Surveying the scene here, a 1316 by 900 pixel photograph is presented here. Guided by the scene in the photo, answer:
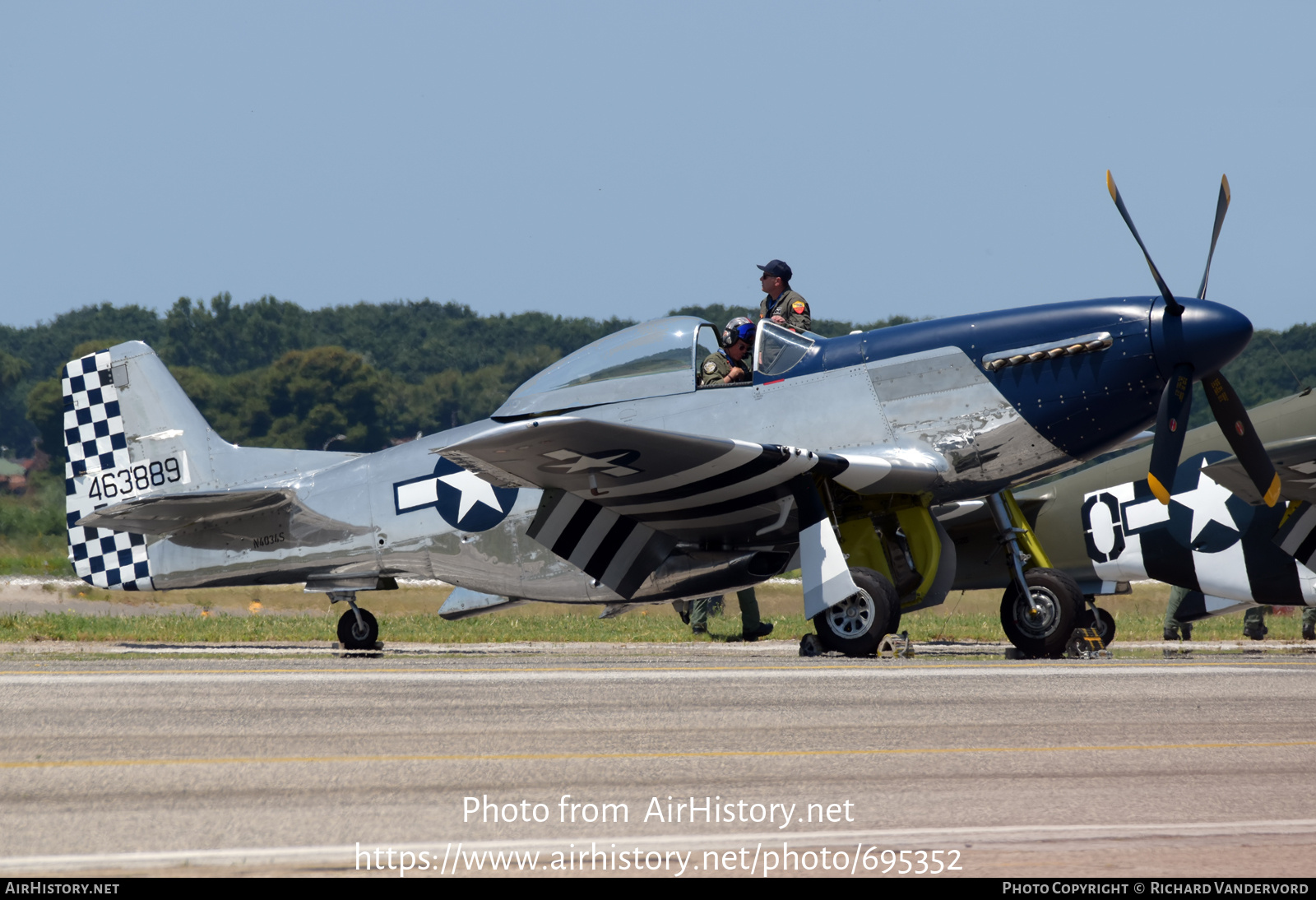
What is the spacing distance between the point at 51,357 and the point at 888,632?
86.7m

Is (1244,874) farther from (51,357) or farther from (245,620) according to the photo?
(51,357)

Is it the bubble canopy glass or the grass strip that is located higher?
the bubble canopy glass

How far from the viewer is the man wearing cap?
11398 mm

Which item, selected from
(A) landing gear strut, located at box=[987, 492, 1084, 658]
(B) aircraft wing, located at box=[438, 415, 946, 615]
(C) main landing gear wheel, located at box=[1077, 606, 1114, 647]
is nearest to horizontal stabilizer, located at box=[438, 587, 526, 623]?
(B) aircraft wing, located at box=[438, 415, 946, 615]

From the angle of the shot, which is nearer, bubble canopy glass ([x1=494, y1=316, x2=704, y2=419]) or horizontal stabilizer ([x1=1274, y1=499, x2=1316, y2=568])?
bubble canopy glass ([x1=494, y1=316, x2=704, y2=419])

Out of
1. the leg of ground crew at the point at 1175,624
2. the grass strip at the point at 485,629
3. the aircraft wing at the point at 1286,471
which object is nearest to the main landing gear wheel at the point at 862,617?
the aircraft wing at the point at 1286,471

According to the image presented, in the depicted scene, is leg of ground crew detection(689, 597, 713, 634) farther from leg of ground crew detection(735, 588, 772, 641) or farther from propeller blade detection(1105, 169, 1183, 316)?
propeller blade detection(1105, 169, 1183, 316)

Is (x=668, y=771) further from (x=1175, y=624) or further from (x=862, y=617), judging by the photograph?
(x=1175, y=624)

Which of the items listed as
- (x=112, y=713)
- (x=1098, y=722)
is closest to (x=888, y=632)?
(x=1098, y=722)

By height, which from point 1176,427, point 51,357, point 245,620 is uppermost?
point 51,357

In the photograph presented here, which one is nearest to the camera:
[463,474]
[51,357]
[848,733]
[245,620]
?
[848,733]

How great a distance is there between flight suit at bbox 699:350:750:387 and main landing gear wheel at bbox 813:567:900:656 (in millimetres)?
2156

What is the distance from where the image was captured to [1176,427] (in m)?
9.58

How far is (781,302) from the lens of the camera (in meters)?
11.5
